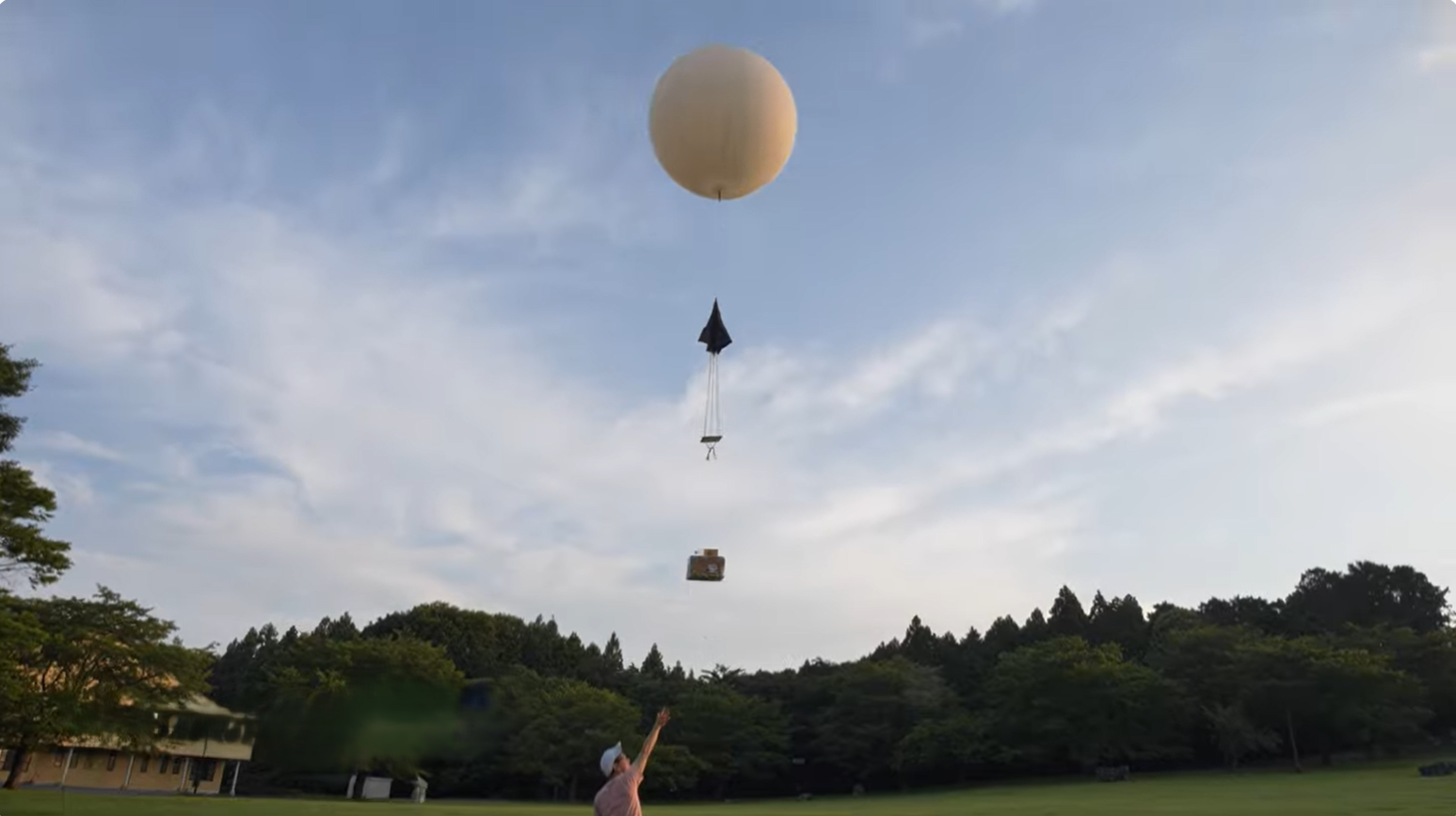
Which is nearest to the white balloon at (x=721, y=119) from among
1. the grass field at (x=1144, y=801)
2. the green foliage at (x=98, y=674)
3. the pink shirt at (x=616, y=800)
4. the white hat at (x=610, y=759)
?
the white hat at (x=610, y=759)

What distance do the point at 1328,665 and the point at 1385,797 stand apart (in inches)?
741

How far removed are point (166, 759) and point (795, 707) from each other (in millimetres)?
31452

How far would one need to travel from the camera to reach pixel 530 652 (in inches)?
2650

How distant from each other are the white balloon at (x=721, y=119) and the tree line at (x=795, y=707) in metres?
24.6

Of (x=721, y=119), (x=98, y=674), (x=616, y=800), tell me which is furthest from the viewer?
(x=98, y=674)

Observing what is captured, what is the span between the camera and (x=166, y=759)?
40.9 metres

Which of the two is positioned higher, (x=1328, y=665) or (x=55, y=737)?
(x=1328, y=665)

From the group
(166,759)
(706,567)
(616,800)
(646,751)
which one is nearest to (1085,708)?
(706,567)

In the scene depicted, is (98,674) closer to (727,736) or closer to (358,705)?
(358,705)

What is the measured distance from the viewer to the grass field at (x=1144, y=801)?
18.5 m

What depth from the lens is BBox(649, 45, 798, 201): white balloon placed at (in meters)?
11.5

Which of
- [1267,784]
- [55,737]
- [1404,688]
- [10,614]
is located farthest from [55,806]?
[1404,688]

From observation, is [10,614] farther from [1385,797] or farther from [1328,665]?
[1328,665]

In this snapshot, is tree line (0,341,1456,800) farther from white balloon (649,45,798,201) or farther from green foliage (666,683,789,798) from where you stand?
white balloon (649,45,798,201)
